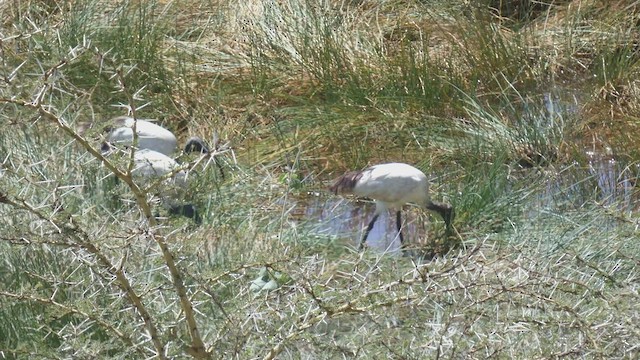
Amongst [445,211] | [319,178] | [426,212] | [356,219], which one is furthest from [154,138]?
[445,211]

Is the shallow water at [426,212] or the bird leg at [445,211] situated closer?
the bird leg at [445,211]

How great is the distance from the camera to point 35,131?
15.9 ft

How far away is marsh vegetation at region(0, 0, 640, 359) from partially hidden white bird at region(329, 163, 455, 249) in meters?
0.11

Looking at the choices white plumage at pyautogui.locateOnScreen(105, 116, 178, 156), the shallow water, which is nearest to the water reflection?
Answer: the shallow water

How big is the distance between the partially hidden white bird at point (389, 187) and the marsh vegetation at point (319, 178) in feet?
0.35

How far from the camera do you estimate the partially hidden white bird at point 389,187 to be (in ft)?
17.3

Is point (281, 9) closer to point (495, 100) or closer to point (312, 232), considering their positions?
point (495, 100)

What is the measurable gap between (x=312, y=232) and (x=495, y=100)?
2281 mm

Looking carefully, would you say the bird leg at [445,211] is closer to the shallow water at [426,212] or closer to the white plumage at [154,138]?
the shallow water at [426,212]

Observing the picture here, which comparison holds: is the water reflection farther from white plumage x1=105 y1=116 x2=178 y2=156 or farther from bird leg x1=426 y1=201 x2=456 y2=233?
white plumage x1=105 y1=116 x2=178 y2=156

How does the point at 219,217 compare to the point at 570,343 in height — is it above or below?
below

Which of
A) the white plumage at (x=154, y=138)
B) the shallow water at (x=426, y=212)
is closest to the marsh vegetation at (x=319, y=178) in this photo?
the shallow water at (x=426, y=212)

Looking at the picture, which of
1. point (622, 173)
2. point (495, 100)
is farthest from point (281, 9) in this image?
point (622, 173)

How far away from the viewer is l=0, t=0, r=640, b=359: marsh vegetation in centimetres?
234
